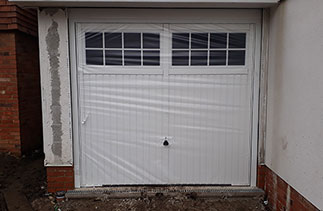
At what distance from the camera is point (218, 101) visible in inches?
151

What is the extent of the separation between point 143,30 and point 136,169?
2.19 m

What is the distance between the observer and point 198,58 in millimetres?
3809

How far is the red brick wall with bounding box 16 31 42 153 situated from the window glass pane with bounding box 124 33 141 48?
254 centimetres

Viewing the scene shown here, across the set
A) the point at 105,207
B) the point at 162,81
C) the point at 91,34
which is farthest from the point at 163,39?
the point at 105,207

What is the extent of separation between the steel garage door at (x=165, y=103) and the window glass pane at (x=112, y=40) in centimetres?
1

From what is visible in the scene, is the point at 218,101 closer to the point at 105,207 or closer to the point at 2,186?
the point at 105,207

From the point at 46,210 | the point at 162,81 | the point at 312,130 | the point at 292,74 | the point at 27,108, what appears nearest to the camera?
the point at 312,130

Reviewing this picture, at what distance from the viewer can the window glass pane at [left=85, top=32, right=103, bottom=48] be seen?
3.74 metres

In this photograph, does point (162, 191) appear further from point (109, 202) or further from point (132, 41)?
point (132, 41)

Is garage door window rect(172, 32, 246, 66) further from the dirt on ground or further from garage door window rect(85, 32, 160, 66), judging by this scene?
the dirt on ground

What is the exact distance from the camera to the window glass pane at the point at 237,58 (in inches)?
150

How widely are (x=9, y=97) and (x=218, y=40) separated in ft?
13.5

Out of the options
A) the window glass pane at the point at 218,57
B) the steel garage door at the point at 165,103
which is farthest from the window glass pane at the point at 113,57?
the window glass pane at the point at 218,57

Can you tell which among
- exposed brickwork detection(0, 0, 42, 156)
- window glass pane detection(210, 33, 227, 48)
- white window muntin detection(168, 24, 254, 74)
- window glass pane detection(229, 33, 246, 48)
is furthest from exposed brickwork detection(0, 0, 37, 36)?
window glass pane detection(229, 33, 246, 48)
